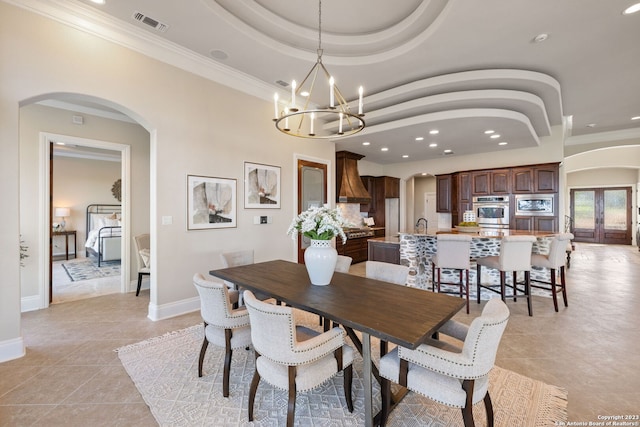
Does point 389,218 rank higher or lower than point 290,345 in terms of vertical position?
higher

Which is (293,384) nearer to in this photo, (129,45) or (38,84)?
(38,84)

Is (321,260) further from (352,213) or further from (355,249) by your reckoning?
(352,213)

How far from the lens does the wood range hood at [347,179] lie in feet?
21.7

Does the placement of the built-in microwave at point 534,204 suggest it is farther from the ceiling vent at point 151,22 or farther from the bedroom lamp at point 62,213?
the bedroom lamp at point 62,213

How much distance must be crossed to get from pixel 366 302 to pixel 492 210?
5.98 metres

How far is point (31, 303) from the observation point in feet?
12.2

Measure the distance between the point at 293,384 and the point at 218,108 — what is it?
3615 millimetres

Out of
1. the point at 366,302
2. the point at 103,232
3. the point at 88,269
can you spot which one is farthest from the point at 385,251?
the point at 103,232

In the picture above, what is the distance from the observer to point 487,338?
4.47 ft

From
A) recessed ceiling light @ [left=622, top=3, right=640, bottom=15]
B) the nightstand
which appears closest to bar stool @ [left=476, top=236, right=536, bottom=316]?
recessed ceiling light @ [left=622, top=3, right=640, bottom=15]

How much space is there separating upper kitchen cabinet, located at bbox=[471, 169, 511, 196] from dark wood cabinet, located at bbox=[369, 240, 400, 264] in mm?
3370

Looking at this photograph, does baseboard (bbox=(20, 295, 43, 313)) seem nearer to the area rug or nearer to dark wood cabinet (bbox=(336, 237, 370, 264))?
the area rug

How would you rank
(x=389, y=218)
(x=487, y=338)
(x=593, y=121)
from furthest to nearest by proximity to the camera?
(x=389, y=218) → (x=593, y=121) → (x=487, y=338)

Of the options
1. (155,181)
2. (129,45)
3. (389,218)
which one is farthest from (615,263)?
(129,45)
